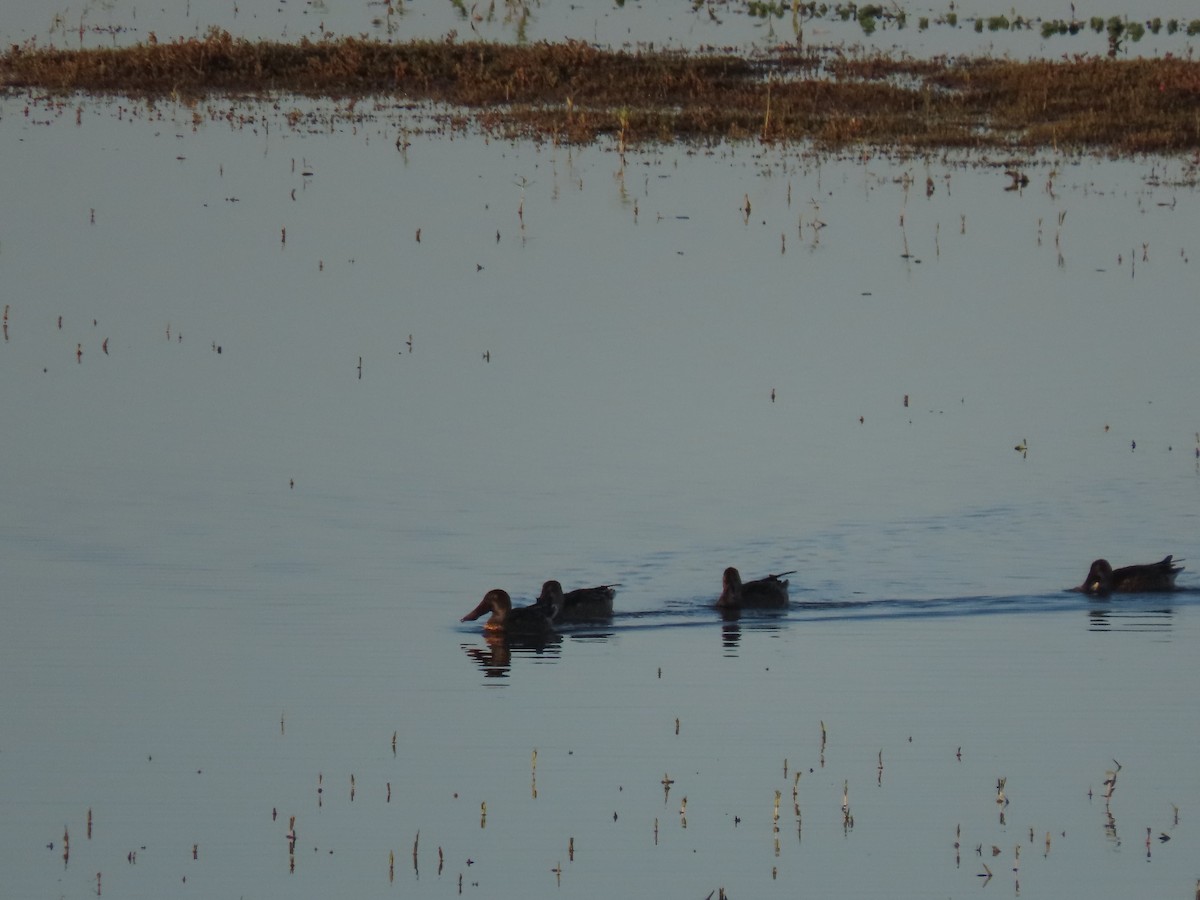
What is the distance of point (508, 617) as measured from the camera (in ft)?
40.1

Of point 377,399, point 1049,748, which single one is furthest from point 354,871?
point 377,399

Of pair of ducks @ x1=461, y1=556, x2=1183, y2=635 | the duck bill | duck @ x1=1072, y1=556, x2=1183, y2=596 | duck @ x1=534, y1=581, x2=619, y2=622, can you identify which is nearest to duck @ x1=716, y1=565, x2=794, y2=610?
pair of ducks @ x1=461, y1=556, x2=1183, y2=635

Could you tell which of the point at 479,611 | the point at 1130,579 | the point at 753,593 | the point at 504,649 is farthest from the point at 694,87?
the point at 504,649

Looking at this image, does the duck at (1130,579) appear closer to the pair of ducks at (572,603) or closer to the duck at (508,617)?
the pair of ducks at (572,603)

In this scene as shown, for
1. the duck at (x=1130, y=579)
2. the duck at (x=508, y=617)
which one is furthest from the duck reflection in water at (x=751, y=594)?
the duck at (x=1130, y=579)

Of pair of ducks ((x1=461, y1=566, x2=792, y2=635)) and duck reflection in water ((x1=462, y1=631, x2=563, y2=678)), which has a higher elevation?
pair of ducks ((x1=461, y1=566, x2=792, y2=635))

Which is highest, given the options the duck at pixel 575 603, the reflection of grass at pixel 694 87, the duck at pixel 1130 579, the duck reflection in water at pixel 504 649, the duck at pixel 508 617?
the reflection of grass at pixel 694 87

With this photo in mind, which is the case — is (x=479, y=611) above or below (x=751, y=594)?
below

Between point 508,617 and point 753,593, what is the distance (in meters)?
1.43

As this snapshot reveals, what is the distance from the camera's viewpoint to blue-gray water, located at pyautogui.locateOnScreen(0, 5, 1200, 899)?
29.9 feet

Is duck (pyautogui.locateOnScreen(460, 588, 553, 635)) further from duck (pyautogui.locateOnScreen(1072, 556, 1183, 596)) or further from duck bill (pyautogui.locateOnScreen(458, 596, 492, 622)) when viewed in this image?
duck (pyautogui.locateOnScreen(1072, 556, 1183, 596))

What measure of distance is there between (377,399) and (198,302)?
12.6 ft

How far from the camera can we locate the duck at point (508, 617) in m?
12.2

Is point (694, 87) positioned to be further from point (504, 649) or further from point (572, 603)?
point (504, 649)
